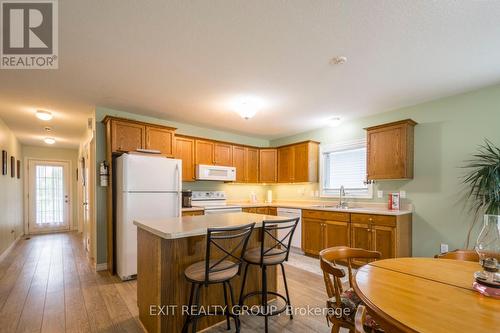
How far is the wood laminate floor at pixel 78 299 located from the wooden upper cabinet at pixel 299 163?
6.46ft

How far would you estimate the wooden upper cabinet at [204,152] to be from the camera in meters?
4.79

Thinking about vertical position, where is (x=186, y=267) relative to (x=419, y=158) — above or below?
below

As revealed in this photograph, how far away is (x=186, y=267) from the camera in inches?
80.3

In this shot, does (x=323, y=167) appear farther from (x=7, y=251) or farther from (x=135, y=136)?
(x=7, y=251)

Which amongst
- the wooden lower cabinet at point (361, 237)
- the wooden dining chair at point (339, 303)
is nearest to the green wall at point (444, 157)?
the wooden lower cabinet at point (361, 237)

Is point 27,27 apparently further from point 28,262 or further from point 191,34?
point 28,262

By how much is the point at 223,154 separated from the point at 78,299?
3.30 meters

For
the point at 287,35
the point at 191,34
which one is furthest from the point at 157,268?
the point at 287,35

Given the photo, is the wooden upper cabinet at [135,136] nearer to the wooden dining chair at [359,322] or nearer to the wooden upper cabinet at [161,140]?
the wooden upper cabinet at [161,140]

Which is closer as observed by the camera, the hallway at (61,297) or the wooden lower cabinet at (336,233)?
the hallway at (61,297)

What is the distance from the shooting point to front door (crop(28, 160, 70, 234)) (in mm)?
6875

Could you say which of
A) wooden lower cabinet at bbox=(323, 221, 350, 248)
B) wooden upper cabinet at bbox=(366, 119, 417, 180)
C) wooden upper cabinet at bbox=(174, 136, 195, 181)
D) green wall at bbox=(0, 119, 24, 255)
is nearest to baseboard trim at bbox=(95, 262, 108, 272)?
wooden upper cabinet at bbox=(174, 136, 195, 181)

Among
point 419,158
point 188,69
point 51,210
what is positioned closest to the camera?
point 188,69

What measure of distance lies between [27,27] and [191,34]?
130cm
